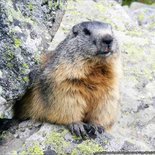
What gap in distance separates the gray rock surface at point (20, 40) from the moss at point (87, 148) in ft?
3.40

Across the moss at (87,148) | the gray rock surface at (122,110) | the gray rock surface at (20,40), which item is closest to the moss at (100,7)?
the gray rock surface at (122,110)

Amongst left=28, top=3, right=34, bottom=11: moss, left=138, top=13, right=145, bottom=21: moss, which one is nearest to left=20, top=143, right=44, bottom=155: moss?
left=28, top=3, right=34, bottom=11: moss

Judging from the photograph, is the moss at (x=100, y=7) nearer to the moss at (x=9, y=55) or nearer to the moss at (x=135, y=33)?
the moss at (x=135, y=33)

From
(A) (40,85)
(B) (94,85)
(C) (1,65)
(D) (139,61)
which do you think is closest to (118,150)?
(B) (94,85)

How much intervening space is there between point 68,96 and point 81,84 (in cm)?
25

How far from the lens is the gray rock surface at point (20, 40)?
276 inches

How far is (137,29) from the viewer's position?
34.3 ft

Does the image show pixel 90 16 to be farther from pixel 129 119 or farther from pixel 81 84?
pixel 81 84

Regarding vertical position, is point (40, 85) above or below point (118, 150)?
above

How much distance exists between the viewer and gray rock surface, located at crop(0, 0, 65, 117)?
701 cm

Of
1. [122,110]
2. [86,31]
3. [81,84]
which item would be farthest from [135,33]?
[81,84]

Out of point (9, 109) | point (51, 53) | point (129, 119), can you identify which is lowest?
point (129, 119)

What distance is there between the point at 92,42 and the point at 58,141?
137 centimetres

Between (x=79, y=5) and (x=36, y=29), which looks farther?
(x=79, y=5)
